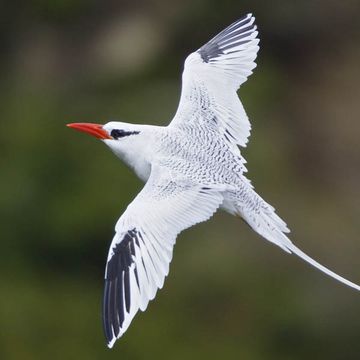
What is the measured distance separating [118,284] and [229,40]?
10.9ft

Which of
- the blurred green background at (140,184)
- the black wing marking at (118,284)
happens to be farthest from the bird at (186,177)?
the blurred green background at (140,184)

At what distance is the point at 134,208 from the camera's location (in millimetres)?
11477

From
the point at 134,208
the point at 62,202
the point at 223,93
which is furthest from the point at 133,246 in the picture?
the point at 62,202

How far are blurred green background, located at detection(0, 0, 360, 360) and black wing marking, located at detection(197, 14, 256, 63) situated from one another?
474 cm

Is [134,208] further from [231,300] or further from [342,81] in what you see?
[342,81]

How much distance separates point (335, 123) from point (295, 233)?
3286 millimetres

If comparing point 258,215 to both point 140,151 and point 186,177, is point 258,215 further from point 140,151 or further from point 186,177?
point 140,151

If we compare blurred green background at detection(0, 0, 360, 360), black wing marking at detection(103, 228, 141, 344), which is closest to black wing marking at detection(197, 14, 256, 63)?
black wing marking at detection(103, 228, 141, 344)

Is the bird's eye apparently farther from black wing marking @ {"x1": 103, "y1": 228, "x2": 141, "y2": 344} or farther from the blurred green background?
the blurred green background

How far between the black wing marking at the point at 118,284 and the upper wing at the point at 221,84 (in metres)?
1.64

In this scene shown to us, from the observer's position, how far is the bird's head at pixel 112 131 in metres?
12.4

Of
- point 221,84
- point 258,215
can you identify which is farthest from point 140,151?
point 221,84

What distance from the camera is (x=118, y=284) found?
11.2 metres

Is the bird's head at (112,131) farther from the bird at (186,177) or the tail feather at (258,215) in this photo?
the tail feather at (258,215)
